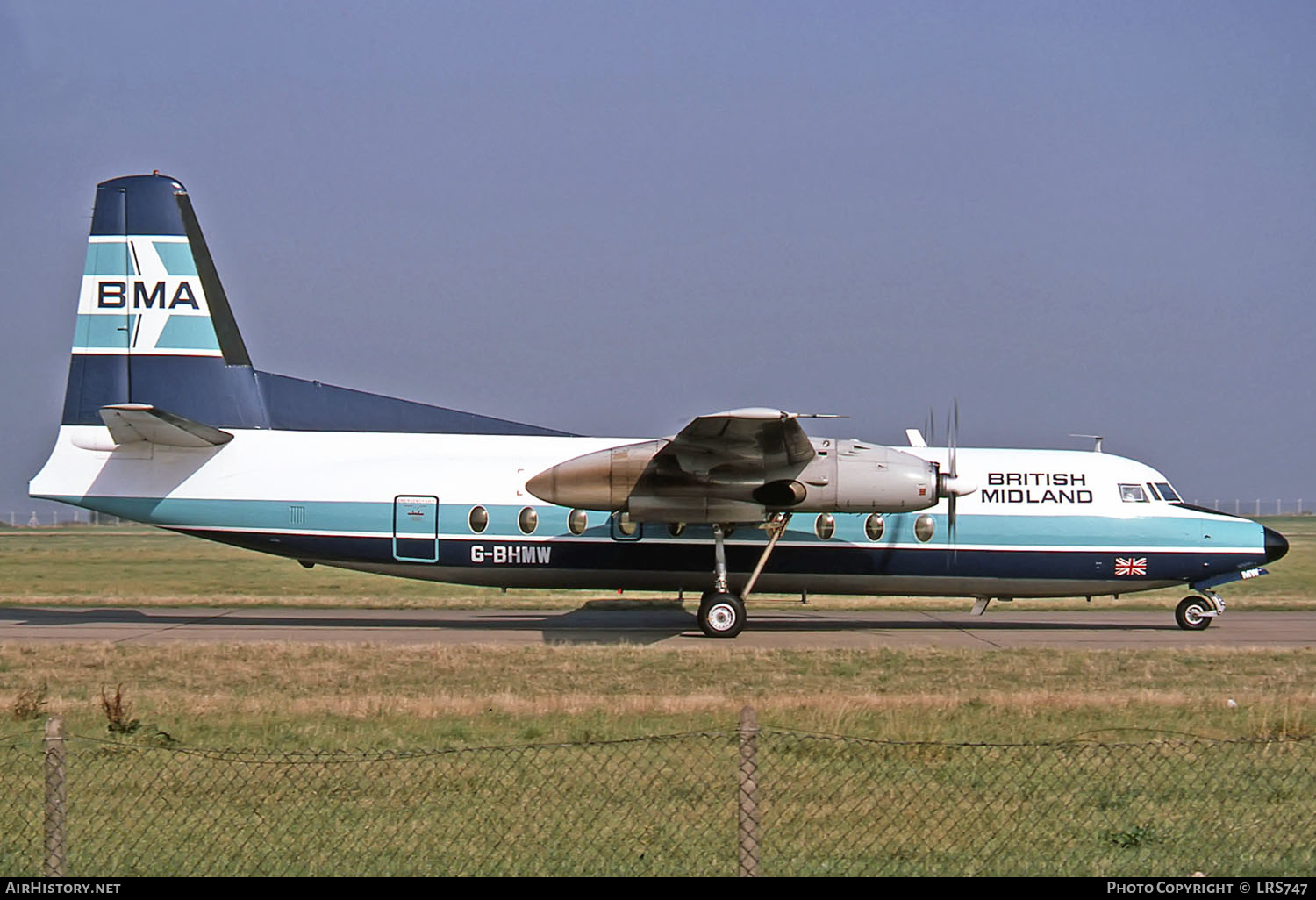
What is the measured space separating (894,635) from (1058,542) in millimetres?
3425

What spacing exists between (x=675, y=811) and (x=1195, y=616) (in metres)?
17.0

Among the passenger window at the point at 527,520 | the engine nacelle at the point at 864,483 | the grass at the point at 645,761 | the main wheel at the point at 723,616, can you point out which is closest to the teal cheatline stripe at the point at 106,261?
the grass at the point at 645,761

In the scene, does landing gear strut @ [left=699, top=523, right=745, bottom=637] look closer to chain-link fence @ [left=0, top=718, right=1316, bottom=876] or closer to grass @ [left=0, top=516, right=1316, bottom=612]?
grass @ [left=0, top=516, right=1316, bottom=612]

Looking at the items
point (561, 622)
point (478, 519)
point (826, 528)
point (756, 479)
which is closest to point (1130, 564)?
point (826, 528)

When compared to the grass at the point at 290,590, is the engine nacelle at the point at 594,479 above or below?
above

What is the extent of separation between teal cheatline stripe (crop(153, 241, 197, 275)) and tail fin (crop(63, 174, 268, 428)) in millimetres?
16

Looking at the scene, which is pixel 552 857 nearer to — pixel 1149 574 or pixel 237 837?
pixel 237 837

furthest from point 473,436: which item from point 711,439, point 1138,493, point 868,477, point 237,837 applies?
point 237,837

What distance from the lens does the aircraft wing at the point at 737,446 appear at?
18188mm

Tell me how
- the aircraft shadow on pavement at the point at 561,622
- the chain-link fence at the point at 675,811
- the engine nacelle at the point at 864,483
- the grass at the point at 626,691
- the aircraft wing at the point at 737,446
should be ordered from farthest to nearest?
Result: 1. the aircraft shadow on pavement at the point at 561,622
2. the engine nacelle at the point at 864,483
3. the aircraft wing at the point at 737,446
4. the grass at the point at 626,691
5. the chain-link fence at the point at 675,811

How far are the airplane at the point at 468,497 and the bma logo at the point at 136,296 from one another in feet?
0.12

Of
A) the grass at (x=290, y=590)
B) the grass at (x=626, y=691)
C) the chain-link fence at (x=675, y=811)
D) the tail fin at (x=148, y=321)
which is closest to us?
the chain-link fence at (x=675, y=811)

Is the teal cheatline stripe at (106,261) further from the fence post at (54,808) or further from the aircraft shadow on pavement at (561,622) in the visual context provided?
the fence post at (54,808)

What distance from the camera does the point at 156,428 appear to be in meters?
20.2
